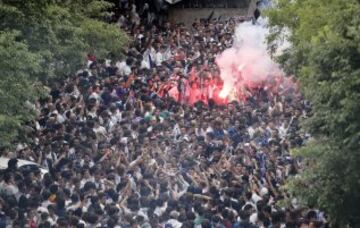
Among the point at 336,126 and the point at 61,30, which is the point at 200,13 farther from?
the point at 336,126

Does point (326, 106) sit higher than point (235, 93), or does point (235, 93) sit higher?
point (326, 106)

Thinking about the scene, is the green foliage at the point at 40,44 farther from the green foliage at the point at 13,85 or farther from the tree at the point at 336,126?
the tree at the point at 336,126

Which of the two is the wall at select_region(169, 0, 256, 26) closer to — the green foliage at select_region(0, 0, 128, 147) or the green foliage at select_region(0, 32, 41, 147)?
the green foliage at select_region(0, 0, 128, 147)

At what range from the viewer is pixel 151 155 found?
65.4 ft

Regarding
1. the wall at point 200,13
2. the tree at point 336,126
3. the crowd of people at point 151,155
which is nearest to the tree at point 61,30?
the crowd of people at point 151,155

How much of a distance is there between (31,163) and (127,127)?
314 centimetres

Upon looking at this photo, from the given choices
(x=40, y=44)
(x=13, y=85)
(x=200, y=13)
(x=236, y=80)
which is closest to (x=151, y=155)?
(x=13, y=85)

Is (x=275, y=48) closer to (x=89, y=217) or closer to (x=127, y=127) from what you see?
(x=127, y=127)

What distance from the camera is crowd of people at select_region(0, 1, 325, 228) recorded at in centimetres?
1650

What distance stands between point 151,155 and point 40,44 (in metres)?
4.57

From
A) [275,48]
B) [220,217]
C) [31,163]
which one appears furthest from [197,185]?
[275,48]

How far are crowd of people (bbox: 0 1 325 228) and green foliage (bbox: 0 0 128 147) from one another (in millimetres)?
513

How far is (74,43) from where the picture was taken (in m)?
24.2

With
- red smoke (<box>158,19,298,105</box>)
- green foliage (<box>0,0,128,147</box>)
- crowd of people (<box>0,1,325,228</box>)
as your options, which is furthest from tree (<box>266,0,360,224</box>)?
red smoke (<box>158,19,298,105</box>)
